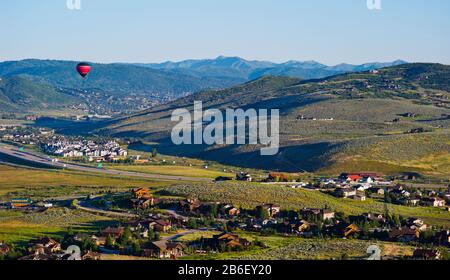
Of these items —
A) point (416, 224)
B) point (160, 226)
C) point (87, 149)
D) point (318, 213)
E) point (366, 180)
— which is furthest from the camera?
point (87, 149)

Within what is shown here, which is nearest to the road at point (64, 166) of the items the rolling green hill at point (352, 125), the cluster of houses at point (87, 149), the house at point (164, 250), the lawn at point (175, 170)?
the lawn at point (175, 170)

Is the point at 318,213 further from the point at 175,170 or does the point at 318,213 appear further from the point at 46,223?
the point at 175,170

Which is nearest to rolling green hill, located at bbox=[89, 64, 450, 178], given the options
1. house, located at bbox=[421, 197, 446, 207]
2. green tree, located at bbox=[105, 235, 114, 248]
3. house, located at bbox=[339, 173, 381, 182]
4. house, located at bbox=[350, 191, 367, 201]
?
house, located at bbox=[339, 173, 381, 182]

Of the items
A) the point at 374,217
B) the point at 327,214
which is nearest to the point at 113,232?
the point at 327,214

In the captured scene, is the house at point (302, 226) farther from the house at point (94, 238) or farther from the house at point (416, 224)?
the house at point (94, 238)

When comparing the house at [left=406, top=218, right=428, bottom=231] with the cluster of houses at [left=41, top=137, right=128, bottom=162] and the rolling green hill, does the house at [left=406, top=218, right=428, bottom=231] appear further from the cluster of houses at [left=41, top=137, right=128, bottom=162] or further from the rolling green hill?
the cluster of houses at [left=41, top=137, right=128, bottom=162]

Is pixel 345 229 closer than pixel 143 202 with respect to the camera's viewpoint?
Yes
